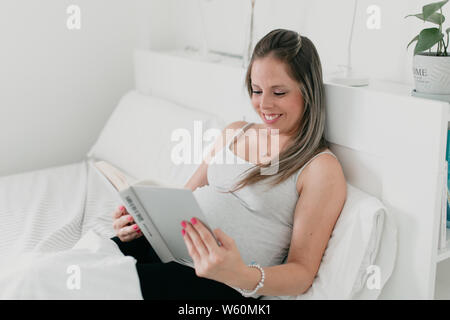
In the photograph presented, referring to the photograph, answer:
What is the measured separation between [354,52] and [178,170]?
2.33ft

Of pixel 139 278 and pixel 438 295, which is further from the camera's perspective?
pixel 438 295

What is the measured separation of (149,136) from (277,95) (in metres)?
0.82

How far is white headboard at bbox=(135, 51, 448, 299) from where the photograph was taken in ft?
3.41

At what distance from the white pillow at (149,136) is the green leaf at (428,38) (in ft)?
2.58

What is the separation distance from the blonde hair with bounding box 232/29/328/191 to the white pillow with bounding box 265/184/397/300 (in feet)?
0.56

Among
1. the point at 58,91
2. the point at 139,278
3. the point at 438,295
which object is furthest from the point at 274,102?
the point at 58,91

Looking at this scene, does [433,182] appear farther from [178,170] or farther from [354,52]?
[178,170]

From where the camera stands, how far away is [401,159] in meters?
1.10

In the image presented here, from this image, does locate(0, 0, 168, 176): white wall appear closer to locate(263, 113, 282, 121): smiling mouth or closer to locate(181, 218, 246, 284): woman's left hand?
locate(263, 113, 282, 121): smiling mouth

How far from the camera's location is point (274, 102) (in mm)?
1224

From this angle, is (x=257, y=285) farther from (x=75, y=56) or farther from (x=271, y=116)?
(x=75, y=56)

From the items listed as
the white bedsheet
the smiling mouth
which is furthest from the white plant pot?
the white bedsheet

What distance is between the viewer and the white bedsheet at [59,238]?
Result: 1001mm

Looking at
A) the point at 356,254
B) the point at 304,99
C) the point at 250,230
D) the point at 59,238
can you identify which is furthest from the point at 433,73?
the point at 59,238
